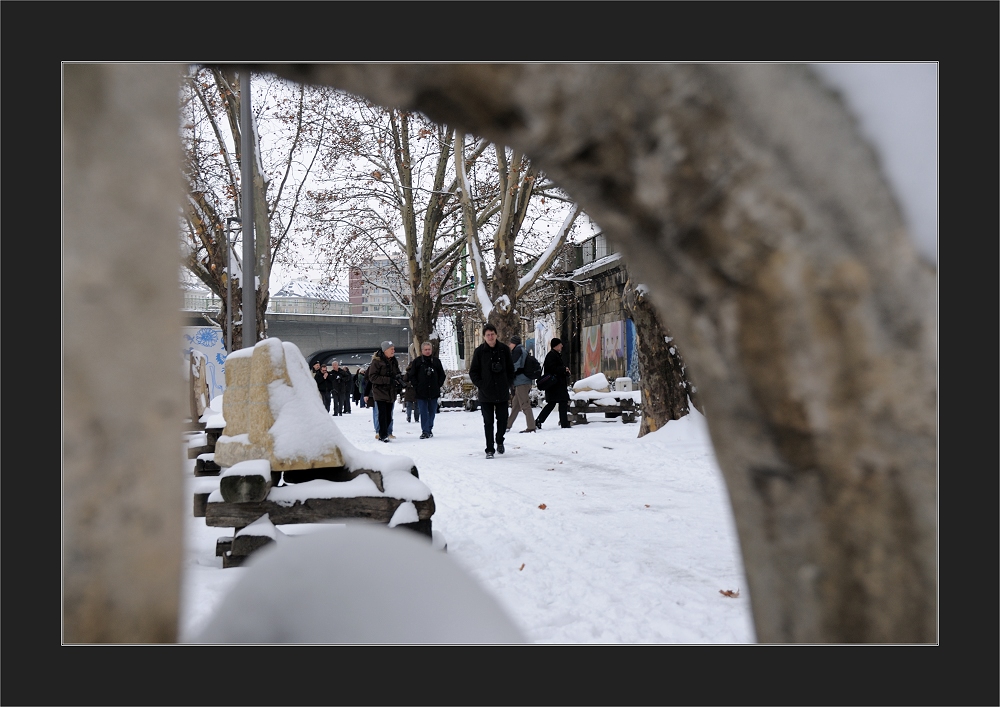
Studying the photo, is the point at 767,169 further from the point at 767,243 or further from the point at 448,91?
the point at 448,91

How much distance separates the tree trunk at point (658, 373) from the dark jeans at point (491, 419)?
1.92 meters

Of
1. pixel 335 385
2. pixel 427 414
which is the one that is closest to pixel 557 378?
pixel 427 414

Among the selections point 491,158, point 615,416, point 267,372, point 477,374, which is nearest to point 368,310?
point 491,158

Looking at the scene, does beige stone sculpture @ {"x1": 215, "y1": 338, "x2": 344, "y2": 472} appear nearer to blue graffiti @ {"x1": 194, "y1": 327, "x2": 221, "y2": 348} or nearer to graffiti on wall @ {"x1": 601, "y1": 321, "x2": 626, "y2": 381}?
blue graffiti @ {"x1": 194, "y1": 327, "x2": 221, "y2": 348}

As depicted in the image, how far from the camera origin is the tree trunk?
8906 mm

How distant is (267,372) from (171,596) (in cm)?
306

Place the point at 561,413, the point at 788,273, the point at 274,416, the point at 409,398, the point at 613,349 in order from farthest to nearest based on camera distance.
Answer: the point at 613,349 < the point at 409,398 < the point at 561,413 < the point at 274,416 < the point at 788,273

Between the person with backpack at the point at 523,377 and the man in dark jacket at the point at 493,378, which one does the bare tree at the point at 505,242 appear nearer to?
the person with backpack at the point at 523,377

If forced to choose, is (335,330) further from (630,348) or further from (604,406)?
(604,406)

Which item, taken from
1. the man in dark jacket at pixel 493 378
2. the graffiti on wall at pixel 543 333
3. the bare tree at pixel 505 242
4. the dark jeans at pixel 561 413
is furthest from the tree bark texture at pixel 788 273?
the graffiti on wall at pixel 543 333

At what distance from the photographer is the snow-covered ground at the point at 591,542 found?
283 cm

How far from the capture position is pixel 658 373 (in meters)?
8.95

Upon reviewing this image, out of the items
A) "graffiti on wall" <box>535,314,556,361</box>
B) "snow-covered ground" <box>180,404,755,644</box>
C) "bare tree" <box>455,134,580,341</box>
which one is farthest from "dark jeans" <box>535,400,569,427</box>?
"graffiti on wall" <box>535,314,556,361</box>

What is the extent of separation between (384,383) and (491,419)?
3.16 m
